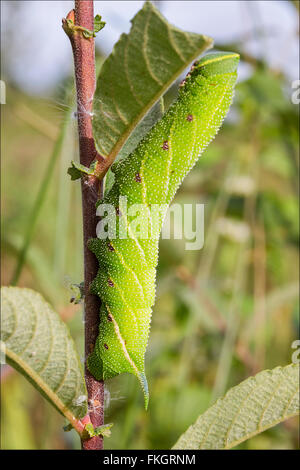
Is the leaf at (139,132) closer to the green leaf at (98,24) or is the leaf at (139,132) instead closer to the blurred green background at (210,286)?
the green leaf at (98,24)

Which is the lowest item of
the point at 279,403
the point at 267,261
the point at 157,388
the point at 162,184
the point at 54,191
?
the point at 157,388

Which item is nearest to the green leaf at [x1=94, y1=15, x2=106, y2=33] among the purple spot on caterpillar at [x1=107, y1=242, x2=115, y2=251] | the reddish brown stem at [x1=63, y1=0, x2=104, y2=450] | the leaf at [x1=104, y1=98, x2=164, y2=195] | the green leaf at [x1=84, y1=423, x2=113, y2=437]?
the reddish brown stem at [x1=63, y1=0, x2=104, y2=450]

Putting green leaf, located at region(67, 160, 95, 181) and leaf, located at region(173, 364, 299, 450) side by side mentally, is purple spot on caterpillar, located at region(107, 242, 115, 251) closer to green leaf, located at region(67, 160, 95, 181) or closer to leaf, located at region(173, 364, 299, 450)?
green leaf, located at region(67, 160, 95, 181)

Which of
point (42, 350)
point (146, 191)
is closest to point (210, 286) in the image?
point (146, 191)

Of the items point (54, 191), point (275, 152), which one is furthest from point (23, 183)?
point (275, 152)
